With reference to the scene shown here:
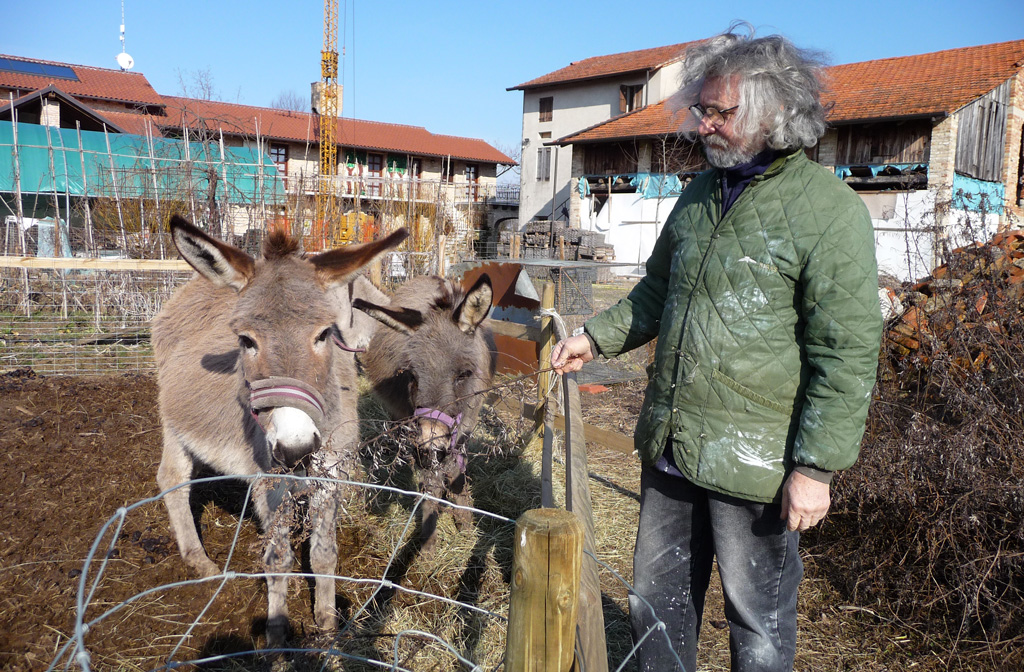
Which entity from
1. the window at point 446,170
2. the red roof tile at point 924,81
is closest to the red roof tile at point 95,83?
the window at point 446,170

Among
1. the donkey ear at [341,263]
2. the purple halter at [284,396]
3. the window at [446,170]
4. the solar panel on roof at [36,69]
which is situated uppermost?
the solar panel on roof at [36,69]

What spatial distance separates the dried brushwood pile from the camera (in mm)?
3068

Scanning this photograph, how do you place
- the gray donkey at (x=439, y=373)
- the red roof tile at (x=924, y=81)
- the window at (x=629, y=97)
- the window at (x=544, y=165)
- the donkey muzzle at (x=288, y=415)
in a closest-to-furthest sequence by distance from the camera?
the donkey muzzle at (x=288, y=415) < the gray donkey at (x=439, y=373) < the red roof tile at (x=924, y=81) < the window at (x=629, y=97) < the window at (x=544, y=165)

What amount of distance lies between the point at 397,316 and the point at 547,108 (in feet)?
120

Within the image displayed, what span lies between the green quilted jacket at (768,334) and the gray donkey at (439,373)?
1.59 meters

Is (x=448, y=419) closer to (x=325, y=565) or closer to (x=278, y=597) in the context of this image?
(x=325, y=565)

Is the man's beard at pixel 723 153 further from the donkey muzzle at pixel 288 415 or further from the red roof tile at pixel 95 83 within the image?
the red roof tile at pixel 95 83

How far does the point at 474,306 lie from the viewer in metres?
4.08

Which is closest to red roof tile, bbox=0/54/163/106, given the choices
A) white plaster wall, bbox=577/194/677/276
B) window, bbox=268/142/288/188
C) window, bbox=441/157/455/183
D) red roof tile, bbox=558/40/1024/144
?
window, bbox=268/142/288/188

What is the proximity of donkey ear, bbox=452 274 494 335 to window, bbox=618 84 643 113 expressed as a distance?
108 ft

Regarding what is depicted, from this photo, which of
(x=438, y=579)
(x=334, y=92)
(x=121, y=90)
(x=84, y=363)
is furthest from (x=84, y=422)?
(x=334, y=92)

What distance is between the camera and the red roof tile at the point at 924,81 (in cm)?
2036

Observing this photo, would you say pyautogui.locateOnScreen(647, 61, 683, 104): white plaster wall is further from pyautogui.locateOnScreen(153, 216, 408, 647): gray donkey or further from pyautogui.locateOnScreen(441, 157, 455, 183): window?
pyautogui.locateOnScreen(153, 216, 408, 647): gray donkey

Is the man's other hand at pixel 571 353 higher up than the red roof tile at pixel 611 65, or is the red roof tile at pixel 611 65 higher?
the red roof tile at pixel 611 65
